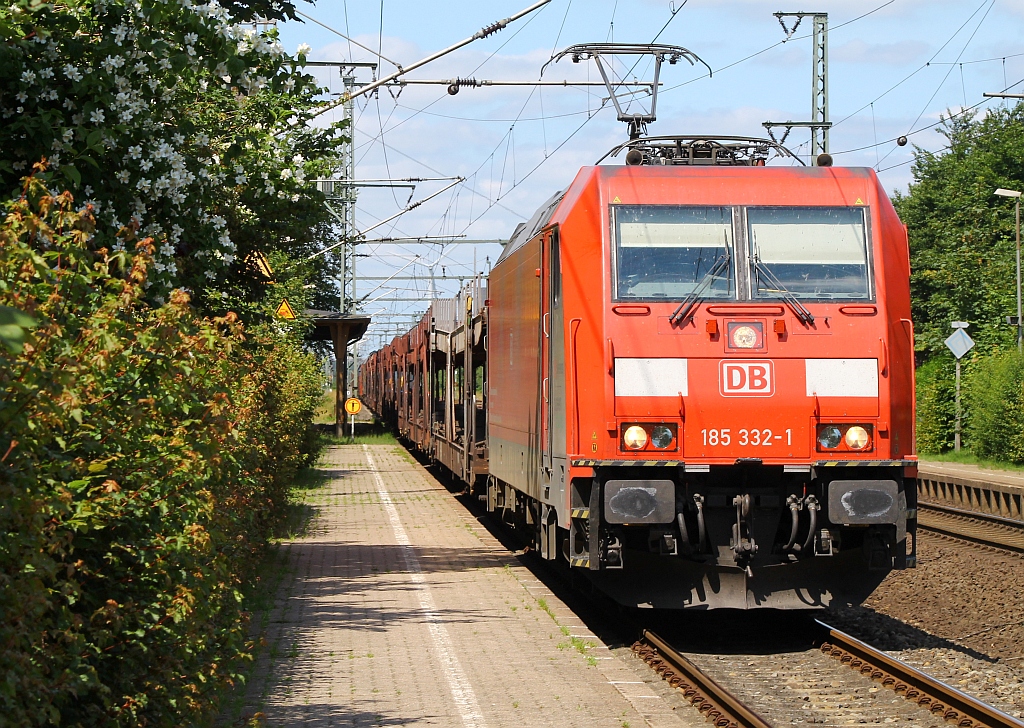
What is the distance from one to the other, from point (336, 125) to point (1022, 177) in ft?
149

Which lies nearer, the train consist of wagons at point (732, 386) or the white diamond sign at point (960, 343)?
the train consist of wagons at point (732, 386)

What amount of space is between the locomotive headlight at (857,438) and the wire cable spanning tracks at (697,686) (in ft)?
6.54

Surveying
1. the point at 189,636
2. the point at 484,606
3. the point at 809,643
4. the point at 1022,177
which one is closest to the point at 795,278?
the point at 809,643

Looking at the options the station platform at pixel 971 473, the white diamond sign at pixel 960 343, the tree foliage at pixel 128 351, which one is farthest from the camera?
the white diamond sign at pixel 960 343

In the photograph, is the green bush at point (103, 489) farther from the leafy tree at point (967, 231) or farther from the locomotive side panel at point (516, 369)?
the leafy tree at point (967, 231)

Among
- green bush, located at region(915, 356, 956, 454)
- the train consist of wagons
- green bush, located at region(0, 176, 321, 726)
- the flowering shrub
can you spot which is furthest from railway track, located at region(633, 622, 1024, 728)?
green bush, located at region(915, 356, 956, 454)

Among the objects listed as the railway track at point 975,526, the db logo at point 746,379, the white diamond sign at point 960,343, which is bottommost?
the railway track at point 975,526

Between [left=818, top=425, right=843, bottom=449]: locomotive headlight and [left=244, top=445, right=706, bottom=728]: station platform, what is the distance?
6.91 feet

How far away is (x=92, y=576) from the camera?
4.83m

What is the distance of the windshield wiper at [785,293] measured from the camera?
949 centimetres

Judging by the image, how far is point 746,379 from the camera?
935cm

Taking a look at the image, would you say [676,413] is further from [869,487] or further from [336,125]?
[336,125]

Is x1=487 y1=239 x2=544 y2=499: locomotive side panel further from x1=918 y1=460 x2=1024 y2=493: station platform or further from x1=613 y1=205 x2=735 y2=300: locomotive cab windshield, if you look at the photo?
x1=918 y1=460 x2=1024 y2=493: station platform

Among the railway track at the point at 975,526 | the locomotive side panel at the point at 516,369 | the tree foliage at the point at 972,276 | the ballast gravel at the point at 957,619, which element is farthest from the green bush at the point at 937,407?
the locomotive side panel at the point at 516,369
